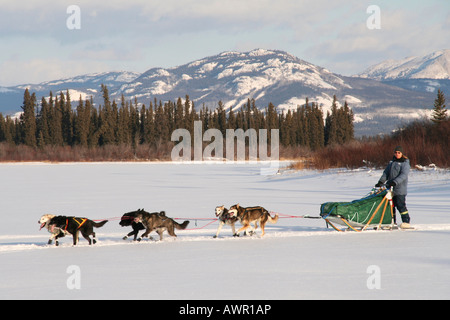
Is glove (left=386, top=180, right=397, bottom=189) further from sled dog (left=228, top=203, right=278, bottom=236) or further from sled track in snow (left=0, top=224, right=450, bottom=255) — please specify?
sled dog (left=228, top=203, right=278, bottom=236)

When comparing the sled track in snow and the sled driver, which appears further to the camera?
the sled driver

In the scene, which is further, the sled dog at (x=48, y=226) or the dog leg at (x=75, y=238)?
the dog leg at (x=75, y=238)

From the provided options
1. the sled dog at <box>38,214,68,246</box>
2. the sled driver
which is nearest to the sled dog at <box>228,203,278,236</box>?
the sled driver

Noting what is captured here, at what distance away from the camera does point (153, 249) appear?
8.08 metres

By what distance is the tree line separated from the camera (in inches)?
3132

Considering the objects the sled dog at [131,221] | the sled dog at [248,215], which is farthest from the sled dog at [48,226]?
the sled dog at [248,215]

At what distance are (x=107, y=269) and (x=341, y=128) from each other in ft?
301

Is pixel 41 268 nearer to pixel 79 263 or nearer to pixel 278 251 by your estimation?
pixel 79 263

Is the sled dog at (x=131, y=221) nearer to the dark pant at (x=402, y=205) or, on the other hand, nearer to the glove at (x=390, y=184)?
the glove at (x=390, y=184)

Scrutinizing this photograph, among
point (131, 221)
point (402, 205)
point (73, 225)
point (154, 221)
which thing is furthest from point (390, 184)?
point (73, 225)

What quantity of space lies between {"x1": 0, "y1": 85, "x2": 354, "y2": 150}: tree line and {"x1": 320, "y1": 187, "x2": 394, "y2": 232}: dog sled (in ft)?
235

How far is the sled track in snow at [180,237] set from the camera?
8.48 meters

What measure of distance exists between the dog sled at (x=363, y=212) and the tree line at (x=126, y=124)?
235 ft

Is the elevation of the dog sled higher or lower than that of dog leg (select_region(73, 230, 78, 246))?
higher
